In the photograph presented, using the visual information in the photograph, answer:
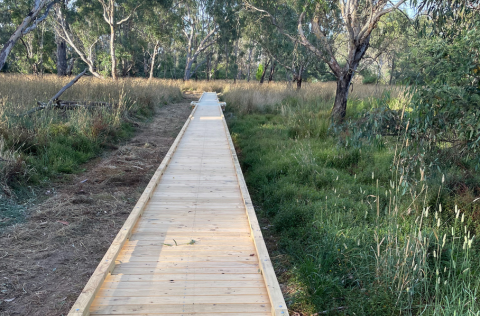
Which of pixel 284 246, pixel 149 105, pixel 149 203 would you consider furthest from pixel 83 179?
pixel 149 105

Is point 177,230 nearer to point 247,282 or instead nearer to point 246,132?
point 247,282

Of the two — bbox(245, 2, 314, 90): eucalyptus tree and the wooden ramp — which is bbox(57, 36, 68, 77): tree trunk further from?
the wooden ramp

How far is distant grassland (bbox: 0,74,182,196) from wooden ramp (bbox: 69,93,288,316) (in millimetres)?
2292

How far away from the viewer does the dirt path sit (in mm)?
3299

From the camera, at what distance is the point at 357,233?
155 inches

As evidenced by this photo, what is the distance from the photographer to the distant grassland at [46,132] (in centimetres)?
575

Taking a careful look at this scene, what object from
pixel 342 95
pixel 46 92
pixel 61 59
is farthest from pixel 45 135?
pixel 61 59

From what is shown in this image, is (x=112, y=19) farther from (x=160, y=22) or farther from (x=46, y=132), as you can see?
(x=46, y=132)

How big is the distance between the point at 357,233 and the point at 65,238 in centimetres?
345

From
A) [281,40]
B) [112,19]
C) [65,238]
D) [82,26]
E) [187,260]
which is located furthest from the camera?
[82,26]

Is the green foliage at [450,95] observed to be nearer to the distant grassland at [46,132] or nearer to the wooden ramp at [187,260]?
the wooden ramp at [187,260]

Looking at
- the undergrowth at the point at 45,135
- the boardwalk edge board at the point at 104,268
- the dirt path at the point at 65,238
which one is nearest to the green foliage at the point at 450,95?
the boardwalk edge board at the point at 104,268

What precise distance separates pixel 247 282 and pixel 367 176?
376cm

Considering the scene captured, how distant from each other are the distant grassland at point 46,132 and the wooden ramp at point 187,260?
229 centimetres
